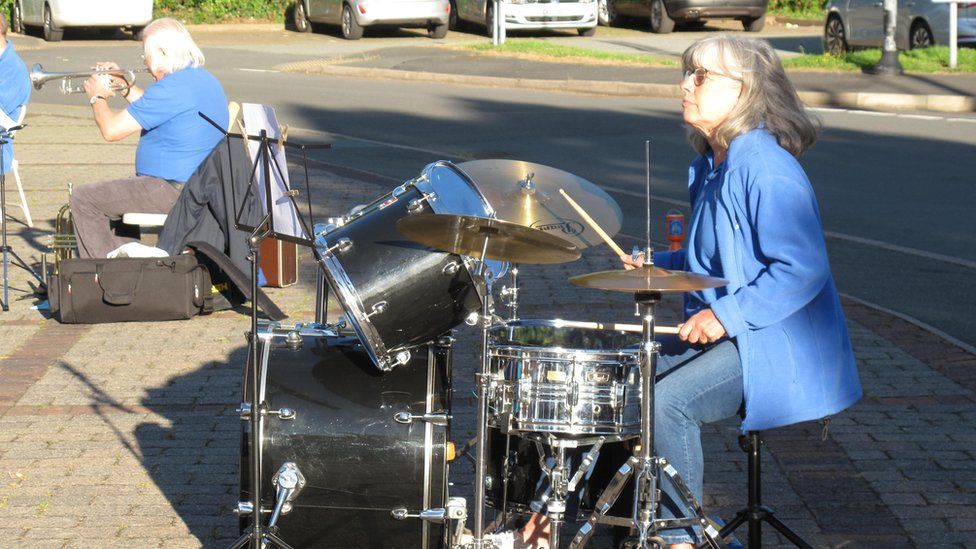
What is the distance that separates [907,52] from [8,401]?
16.8 m

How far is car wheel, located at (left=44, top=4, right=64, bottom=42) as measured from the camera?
25.8 m

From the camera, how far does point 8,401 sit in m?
6.07

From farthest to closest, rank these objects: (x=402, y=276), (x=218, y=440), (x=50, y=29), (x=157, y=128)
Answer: (x=50, y=29), (x=157, y=128), (x=218, y=440), (x=402, y=276)

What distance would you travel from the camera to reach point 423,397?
3984 millimetres

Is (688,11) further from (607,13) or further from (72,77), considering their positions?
(72,77)

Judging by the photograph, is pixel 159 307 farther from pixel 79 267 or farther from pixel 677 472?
pixel 677 472

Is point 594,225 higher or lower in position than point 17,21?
higher

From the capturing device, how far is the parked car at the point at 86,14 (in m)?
25.5

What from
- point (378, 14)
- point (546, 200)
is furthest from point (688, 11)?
point (546, 200)

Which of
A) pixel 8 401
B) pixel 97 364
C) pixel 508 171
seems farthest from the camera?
pixel 97 364

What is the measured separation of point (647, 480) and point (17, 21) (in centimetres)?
2652

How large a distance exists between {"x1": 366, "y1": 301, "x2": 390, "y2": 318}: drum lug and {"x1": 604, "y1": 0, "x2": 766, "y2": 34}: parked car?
23474mm

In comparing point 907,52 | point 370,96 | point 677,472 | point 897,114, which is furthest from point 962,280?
point 907,52

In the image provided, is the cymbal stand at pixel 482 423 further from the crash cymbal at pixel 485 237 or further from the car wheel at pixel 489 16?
the car wheel at pixel 489 16
